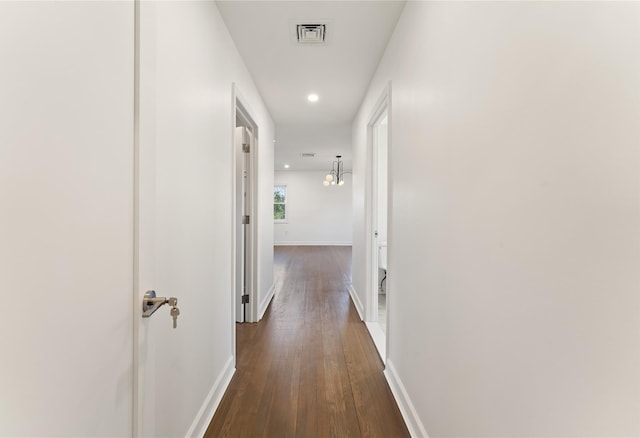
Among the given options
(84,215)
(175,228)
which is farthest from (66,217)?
(175,228)

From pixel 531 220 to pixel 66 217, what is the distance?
1.09 metres

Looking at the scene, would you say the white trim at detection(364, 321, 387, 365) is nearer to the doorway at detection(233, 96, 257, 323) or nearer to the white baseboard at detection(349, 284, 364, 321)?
the white baseboard at detection(349, 284, 364, 321)

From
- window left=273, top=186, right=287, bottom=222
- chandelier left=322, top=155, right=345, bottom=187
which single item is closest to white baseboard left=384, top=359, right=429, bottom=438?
chandelier left=322, top=155, right=345, bottom=187

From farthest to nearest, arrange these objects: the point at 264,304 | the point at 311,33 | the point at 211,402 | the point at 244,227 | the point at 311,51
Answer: the point at 264,304
the point at 244,227
the point at 311,51
the point at 311,33
the point at 211,402

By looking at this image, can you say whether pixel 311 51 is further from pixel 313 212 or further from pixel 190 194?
pixel 313 212

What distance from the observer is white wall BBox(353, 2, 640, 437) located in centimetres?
55

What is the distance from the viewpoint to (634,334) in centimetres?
53

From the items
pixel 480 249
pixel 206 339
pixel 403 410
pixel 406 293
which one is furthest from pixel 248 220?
pixel 480 249

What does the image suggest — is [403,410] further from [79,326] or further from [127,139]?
[127,139]

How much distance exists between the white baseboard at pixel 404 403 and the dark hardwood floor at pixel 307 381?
0.12 ft

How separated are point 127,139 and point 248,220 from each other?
2368 mm

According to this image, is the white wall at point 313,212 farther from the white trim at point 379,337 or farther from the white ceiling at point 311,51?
the white trim at point 379,337

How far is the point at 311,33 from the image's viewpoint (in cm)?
209

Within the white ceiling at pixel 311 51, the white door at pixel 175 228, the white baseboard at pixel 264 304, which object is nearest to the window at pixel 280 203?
the white ceiling at pixel 311 51
